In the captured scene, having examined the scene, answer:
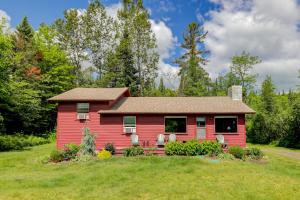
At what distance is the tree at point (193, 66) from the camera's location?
4606 centimetres

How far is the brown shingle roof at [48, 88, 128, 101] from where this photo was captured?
67.2 ft

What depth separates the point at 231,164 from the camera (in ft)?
49.2

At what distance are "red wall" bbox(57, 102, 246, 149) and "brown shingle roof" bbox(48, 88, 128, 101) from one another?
0.62 m

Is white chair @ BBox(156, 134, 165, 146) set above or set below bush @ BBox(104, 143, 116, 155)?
above

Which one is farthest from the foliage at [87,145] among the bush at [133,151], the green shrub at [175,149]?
the green shrub at [175,149]

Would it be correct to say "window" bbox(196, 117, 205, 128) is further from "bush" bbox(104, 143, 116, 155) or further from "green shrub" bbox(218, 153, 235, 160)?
"bush" bbox(104, 143, 116, 155)

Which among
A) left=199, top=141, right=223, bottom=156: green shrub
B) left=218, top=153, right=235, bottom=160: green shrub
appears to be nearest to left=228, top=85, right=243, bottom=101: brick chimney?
left=199, top=141, right=223, bottom=156: green shrub

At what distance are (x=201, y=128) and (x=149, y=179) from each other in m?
9.40

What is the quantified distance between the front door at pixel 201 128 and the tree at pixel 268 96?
2213 centimetres

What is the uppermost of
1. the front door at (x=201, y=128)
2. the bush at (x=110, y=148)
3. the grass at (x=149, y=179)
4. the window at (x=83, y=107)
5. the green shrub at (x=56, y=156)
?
the window at (x=83, y=107)

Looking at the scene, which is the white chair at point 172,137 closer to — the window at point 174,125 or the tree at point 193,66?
the window at point 174,125

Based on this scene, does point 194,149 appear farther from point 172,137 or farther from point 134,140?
point 134,140

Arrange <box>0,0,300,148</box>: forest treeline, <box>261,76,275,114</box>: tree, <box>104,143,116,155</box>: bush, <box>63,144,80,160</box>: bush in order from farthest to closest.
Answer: <box>261,76,275,114</box>: tree → <box>0,0,300,148</box>: forest treeline → <box>104,143,116,155</box>: bush → <box>63,144,80,160</box>: bush

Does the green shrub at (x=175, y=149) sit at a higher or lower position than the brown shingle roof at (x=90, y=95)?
lower
